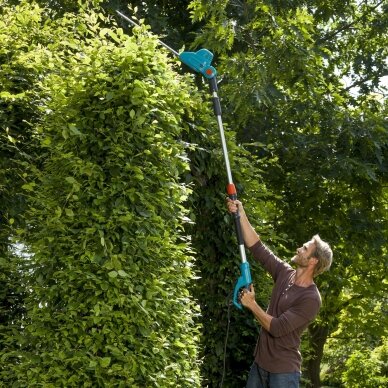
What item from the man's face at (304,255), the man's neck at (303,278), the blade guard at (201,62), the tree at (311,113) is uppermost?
the blade guard at (201,62)

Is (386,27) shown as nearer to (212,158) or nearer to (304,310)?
(212,158)

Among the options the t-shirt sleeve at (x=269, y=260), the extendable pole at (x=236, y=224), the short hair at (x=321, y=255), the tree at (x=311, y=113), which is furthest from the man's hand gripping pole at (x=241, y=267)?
the tree at (x=311, y=113)

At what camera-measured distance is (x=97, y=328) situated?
11.9ft

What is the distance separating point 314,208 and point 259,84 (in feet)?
7.77

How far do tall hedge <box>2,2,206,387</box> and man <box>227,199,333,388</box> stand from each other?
460 mm

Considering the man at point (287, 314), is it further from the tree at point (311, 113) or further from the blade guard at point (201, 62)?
the tree at point (311, 113)

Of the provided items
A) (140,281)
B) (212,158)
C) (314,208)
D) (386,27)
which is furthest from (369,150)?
(140,281)

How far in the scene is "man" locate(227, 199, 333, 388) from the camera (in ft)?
13.6

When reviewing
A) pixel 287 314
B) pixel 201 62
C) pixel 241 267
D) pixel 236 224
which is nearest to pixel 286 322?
pixel 287 314

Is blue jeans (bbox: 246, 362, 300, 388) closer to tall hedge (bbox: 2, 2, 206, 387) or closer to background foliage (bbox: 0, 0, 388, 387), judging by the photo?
background foliage (bbox: 0, 0, 388, 387)

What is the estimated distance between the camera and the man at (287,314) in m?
→ 4.16

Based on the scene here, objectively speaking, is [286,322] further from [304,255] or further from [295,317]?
[304,255]

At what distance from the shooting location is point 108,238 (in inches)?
144

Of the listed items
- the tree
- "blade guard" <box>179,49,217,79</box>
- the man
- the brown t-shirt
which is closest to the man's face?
the man
